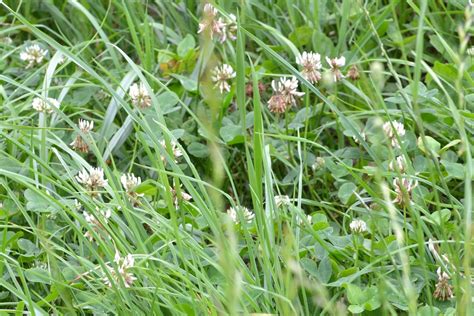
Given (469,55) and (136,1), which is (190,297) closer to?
(469,55)

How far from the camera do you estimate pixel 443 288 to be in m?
1.94

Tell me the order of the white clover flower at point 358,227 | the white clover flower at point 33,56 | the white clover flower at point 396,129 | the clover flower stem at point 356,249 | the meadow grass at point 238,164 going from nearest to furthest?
1. the meadow grass at point 238,164
2. the clover flower stem at point 356,249
3. the white clover flower at point 358,227
4. the white clover flower at point 396,129
5. the white clover flower at point 33,56

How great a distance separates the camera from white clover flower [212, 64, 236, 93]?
2.63m

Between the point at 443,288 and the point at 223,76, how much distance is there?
953 mm

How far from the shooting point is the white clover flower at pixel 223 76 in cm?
263

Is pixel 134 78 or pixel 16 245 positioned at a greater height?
pixel 134 78

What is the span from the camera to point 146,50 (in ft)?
9.18

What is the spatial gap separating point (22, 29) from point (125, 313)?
1633 millimetres

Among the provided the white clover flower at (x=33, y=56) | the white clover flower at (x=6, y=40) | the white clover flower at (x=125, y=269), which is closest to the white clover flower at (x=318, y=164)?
the white clover flower at (x=125, y=269)

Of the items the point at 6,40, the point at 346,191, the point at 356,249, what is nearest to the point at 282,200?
the point at 356,249

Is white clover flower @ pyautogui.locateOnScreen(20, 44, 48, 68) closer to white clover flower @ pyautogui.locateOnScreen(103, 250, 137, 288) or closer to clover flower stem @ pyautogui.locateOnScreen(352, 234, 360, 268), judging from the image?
white clover flower @ pyautogui.locateOnScreen(103, 250, 137, 288)

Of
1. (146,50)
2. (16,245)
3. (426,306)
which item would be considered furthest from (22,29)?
(426,306)

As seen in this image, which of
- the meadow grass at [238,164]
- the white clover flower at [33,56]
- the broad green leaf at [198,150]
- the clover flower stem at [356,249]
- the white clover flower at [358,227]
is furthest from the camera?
the white clover flower at [33,56]

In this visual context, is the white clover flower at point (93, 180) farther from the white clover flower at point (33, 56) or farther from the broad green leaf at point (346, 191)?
the white clover flower at point (33, 56)
